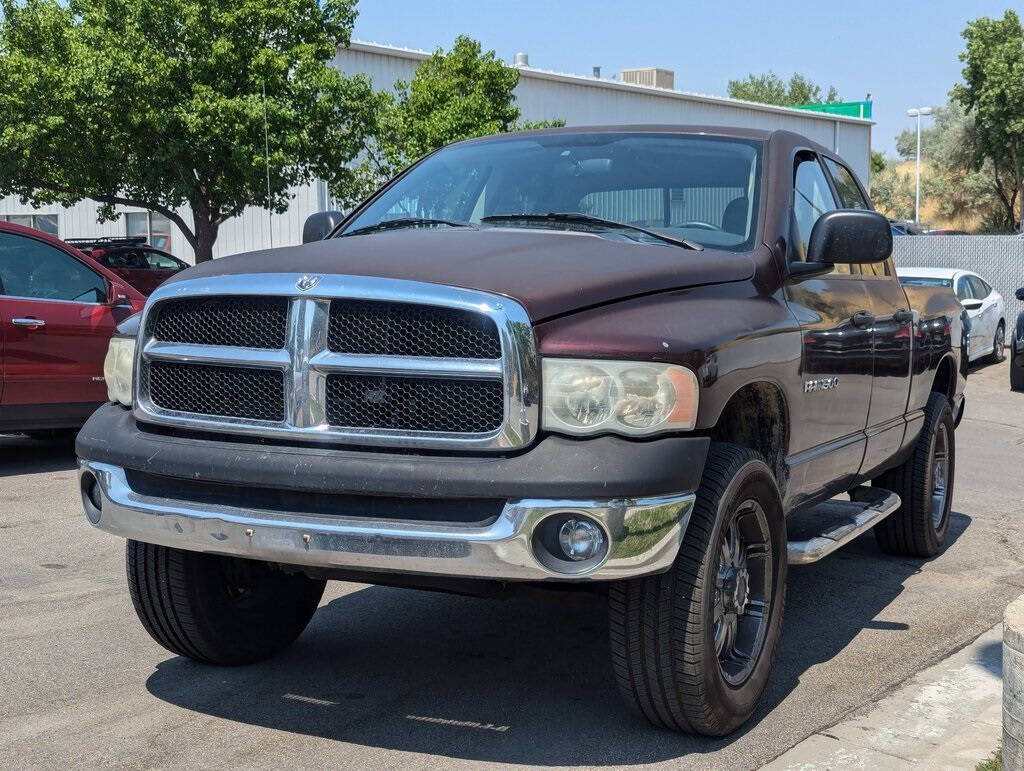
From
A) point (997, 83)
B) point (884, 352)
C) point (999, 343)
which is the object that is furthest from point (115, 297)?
point (997, 83)

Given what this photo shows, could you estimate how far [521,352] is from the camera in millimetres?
3625

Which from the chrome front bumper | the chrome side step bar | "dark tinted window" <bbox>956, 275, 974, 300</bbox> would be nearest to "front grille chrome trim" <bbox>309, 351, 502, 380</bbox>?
the chrome front bumper

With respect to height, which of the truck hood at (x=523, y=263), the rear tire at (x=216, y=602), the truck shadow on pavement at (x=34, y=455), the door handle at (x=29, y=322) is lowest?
the truck shadow on pavement at (x=34, y=455)

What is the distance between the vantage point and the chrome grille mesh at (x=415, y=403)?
3.68 meters

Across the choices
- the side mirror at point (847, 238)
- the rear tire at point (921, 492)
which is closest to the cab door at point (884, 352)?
the rear tire at point (921, 492)

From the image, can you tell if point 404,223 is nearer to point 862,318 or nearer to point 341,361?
point 341,361

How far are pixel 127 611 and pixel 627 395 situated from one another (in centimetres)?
302

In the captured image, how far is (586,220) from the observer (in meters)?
4.82

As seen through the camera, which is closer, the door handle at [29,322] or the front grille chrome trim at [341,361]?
the front grille chrome trim at [341,361]

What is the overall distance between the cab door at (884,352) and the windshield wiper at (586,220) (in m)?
1.32

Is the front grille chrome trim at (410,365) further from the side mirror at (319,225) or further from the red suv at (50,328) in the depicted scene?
the red suv at (50,328)

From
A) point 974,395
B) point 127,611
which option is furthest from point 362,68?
point 127,611

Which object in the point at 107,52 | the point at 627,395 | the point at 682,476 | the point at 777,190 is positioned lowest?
the point at 682,476

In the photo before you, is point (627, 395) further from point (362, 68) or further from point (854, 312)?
point (362, 68)
